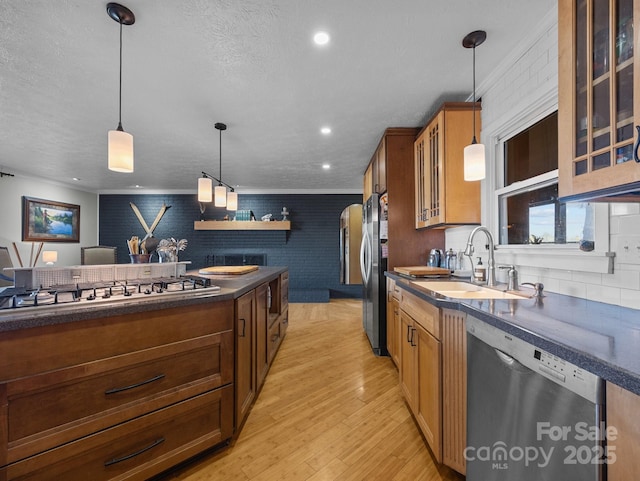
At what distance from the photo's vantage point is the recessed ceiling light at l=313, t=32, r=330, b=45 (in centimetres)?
166

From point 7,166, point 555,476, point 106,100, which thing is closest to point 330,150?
point 106,100

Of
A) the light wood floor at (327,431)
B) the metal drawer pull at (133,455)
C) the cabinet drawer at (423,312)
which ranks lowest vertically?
the light wood floor at (327,431)

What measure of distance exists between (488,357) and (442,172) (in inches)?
62.8

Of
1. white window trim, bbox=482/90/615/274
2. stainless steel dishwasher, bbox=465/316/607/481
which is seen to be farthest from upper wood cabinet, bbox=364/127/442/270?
stainless steel dishwasher, bbox=465/316/607/481

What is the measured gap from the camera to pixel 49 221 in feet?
17.7

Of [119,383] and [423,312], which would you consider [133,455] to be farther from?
[423,312]

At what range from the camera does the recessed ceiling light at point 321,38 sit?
1659 mm

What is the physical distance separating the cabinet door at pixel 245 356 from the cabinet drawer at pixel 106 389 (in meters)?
0.10

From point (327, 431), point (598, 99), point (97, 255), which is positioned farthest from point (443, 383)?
point (97, 255)

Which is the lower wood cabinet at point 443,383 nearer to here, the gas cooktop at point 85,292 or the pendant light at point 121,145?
the gas cooktop at point 85,292

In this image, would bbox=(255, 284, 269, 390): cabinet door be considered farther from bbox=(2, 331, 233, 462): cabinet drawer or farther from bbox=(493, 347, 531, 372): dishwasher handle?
bbox=(493, 347, 531, 372): dishwasher handle

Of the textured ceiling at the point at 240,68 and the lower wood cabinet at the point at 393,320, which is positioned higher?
the textured ceiling at the point at 240,68

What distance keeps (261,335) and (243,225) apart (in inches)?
160

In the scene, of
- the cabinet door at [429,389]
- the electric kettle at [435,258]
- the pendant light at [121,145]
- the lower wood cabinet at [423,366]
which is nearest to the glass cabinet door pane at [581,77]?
the lower wood cabinet at [423,366]
